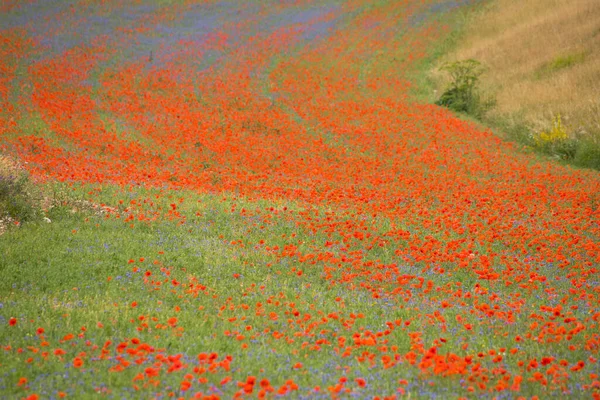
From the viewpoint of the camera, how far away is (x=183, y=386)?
483 centimetres

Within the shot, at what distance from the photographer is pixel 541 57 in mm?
28734

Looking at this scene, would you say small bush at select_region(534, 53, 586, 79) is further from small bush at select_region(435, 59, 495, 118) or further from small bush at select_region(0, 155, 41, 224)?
small bush at select_region(0, 155, 41, 224)

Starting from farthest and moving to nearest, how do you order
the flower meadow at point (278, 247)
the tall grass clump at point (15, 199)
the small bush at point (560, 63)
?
the small bush at point (560, 63), the tall grass clump at point (15, 199), the flower meadow at point (278, 247)

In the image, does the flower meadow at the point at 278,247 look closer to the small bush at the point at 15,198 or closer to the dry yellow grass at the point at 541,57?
the small bush at the point at 15,198

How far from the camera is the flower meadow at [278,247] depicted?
5.87 metres

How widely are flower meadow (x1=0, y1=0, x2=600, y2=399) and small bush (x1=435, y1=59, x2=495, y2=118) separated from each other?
1864 mm

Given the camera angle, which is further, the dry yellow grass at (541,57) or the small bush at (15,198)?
the dry yellow grass at (541,57)

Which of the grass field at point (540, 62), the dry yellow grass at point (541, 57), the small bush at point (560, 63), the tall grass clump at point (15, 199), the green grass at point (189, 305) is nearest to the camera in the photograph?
the green grass at point (189, 305)

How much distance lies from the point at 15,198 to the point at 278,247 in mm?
5252

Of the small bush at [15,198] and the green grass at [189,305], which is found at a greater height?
the small bush at [15,198]

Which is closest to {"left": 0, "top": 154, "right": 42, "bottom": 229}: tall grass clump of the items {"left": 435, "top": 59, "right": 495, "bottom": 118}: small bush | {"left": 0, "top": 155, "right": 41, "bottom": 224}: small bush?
{"left": 0, "top": 155, "right": 41, "bottom": 224}: small bush

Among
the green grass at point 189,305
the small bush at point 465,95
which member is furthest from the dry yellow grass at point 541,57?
the green grass at point 189,305

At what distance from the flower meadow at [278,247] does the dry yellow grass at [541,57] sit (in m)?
2.69

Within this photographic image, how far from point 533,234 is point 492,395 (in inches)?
286
